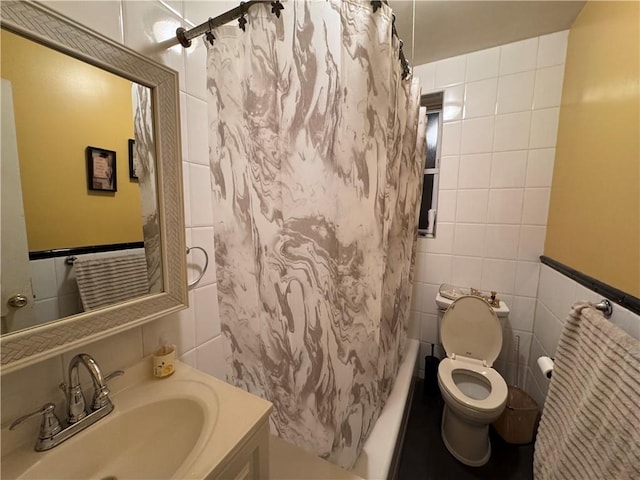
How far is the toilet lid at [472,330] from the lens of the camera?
1583 millimetres

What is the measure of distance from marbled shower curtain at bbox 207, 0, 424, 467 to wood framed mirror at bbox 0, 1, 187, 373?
5.2 inches

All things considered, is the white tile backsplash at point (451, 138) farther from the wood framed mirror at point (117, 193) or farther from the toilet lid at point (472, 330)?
the wood framed mirror at point (117, 193)

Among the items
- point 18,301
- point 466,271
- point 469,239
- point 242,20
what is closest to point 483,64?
point 469,239

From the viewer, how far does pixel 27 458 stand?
0.54 m

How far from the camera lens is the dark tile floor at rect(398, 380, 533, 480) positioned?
53.5 inches

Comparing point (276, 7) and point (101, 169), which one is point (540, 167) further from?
point (101, 169)

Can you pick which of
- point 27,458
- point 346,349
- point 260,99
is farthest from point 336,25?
point 27,458

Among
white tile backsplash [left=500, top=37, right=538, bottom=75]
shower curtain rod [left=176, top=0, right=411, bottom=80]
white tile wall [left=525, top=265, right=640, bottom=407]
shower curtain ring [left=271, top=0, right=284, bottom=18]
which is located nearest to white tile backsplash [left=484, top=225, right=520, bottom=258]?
white tile wall [left=525, top=265, right=640, bottom=407]

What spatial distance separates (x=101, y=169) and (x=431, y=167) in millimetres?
2028

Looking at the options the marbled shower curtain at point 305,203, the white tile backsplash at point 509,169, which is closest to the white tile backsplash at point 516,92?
the white tile backsplash at point 509,169

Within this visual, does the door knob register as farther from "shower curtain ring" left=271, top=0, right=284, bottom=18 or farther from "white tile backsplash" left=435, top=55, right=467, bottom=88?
"white tile backsplash" left=435, top=55, right=467, bottom=88

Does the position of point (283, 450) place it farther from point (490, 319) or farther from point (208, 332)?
point (490, 319)

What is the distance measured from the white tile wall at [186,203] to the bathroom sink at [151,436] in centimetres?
9

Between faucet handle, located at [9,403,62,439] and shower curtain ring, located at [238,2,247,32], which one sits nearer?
faucet handle, located at [9,403,62,439]
